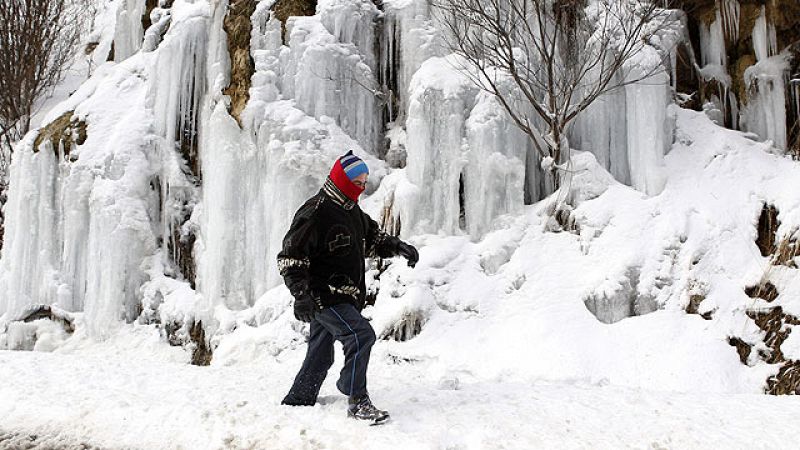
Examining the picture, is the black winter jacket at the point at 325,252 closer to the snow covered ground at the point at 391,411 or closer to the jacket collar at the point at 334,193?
the jacket collar at the point at 334,193

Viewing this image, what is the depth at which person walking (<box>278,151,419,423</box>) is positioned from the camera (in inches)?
143

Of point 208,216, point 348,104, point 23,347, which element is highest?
point 348,104

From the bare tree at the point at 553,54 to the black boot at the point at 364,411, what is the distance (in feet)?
16.8

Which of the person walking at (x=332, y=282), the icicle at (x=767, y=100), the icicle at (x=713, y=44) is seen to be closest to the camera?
the person walking at (x=332, y=282)

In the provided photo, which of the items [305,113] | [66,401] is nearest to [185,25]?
[305,113]

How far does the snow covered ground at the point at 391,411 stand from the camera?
3377 mm

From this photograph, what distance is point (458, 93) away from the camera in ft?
27.1

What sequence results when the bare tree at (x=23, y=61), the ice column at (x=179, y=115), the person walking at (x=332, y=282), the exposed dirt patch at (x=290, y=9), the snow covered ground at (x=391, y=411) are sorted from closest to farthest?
the snow covered ground at (x=391, y=411) < the person walking at (x=332, y=282) < the exposed dirt patch at (x=290, y=9) < the ice column at (x=179, y=115) < the bare tree at (x=23, y=61)

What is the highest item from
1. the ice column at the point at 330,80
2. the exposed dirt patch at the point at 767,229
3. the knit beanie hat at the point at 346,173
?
the ice column at the point at 330,80

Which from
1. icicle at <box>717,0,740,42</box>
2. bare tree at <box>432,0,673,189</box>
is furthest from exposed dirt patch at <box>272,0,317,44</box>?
icicle at <box>717,0,740,42</box>

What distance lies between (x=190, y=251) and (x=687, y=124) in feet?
26.4

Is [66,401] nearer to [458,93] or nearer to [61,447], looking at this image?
[61,447]

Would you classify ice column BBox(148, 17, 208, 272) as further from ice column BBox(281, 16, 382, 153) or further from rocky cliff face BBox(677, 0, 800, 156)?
rocky cliff face BBox(677, 0, 800, 156)

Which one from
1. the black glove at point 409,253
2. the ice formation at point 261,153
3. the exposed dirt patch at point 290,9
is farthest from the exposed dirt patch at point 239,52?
the black glove at point 409,253
